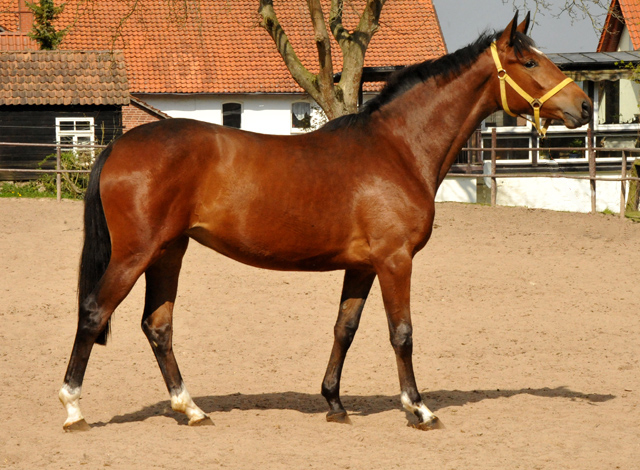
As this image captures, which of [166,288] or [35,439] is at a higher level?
[166,288]

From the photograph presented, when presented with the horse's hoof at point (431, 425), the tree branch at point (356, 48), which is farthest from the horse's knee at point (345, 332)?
the tree branch at point (356, 48)

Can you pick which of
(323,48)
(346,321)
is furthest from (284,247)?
(323,48)

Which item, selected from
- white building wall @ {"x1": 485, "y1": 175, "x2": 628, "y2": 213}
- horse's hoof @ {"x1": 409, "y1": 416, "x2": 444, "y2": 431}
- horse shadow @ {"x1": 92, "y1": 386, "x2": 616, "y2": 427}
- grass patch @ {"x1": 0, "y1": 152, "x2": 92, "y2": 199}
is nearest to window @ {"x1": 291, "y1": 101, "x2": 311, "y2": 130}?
white building wall @ {"x1": 485, "y1": 175, "x2": 628, "y2": 213}

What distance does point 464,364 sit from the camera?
23.1 ft

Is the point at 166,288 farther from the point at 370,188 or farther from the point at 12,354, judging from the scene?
the point at 12,354

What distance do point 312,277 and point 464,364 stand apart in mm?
4396

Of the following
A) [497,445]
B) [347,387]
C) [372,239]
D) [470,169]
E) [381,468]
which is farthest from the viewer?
[470,169]

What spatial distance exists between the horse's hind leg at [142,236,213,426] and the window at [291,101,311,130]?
26.5 metres

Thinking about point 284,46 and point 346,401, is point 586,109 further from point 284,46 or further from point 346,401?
point 284,46

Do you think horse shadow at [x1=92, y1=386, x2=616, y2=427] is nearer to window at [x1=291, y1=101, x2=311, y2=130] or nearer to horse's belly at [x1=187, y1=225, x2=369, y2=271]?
horse's belly at [x1=187, y1=225, x2=369, y2=271]

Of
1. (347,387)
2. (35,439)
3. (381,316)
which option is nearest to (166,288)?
(35,439)

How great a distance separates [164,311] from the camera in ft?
17.3

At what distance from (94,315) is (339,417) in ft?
5.51

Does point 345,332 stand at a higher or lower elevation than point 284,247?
lower
